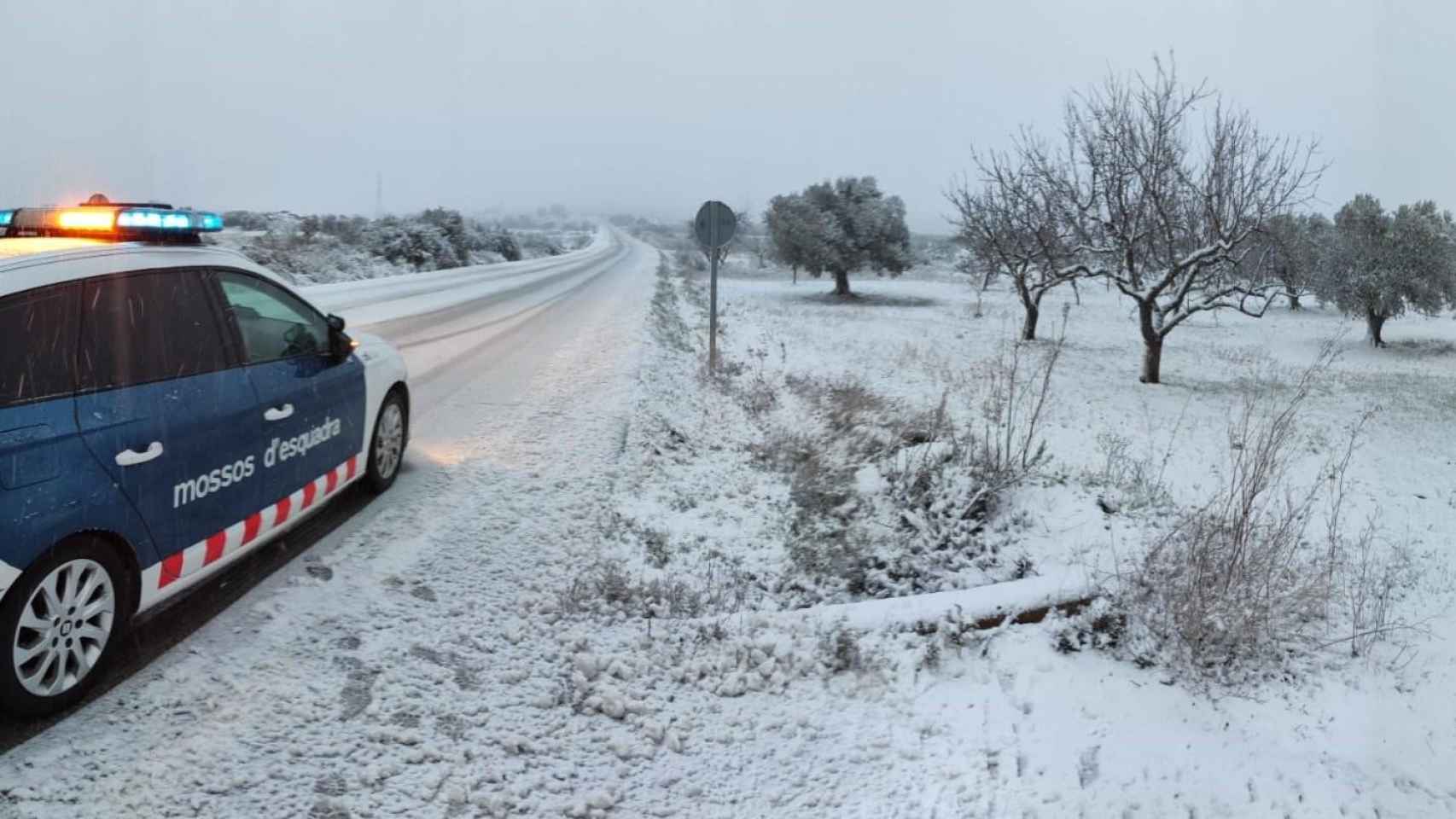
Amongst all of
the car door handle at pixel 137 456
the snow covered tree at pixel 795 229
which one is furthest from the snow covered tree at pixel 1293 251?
the snow covered tree at pixel 795 229

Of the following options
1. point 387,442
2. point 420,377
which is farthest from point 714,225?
point 387,442

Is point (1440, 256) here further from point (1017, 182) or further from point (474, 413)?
point (474, 413)

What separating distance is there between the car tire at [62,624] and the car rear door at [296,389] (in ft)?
3.36

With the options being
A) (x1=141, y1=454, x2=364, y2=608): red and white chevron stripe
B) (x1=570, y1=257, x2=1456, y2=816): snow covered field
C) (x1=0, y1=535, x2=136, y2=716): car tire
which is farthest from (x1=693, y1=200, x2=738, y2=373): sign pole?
(x1=0, y1=535, x2=136, y2=716): car tire

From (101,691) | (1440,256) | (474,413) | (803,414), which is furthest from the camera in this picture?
(1440,256)

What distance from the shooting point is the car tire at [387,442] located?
542 cm

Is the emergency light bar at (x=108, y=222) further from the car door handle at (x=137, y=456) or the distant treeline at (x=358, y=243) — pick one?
the distant treeline at (x=358, y=243)

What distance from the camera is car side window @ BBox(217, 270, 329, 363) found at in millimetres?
3975

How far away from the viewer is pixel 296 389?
167 inches

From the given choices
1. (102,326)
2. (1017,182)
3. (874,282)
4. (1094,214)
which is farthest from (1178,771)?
(874,282)

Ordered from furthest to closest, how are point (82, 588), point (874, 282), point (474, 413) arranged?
point (874, 282)
point (474, 413)
point (82, 588)

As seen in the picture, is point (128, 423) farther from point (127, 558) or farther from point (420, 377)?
point (420, 377)

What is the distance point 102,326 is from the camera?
3.13m

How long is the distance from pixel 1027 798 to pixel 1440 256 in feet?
123
